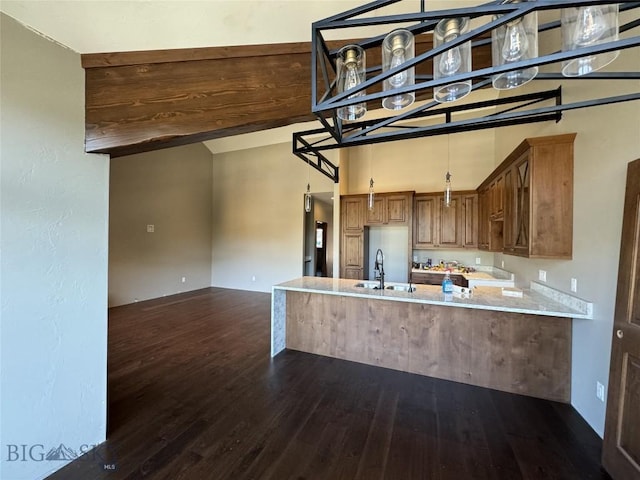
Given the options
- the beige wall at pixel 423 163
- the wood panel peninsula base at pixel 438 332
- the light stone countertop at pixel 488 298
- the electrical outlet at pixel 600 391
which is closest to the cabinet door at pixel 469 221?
the beige wall at pixel 423 163

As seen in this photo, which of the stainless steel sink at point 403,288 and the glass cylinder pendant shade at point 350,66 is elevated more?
the glass cylinder pendant shade at point 350,66

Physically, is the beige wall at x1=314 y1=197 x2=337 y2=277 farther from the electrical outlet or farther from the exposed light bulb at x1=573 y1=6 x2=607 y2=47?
the exposed light bulb at x1=573 y1=6 x2=607 y2=47

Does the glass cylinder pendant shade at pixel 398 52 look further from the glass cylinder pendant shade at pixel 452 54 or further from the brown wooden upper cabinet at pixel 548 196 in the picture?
the brown wooden upper cabinet at pixel 548 196

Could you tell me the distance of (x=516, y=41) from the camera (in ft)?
2.47

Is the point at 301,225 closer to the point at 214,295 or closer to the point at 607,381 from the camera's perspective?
the point at 214,295

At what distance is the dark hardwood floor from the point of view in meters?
1.76

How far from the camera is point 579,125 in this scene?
2318mm

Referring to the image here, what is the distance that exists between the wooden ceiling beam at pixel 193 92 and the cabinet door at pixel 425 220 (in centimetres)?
397

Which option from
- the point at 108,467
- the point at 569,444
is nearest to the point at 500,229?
the point at 569,444

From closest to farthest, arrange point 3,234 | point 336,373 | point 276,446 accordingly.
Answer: point 3,234 < point 276,446 < point 336,373

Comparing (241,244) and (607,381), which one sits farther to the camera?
(241,244)

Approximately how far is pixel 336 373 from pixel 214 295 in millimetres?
4671

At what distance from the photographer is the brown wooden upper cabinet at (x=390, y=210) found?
551 cm

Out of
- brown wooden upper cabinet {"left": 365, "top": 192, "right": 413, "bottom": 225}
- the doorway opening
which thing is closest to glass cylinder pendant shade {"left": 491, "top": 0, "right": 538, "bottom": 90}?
brown wooden upper cabinet {"left": 365, "top": 192, "right": 413, "bottom": 225}
